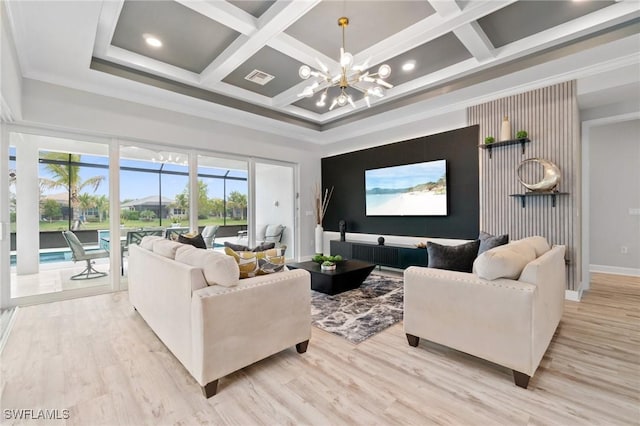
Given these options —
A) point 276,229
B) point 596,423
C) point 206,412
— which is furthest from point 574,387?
point 276,229

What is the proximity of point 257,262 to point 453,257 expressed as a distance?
1624 mm

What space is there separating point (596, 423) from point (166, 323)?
2758 millimetres

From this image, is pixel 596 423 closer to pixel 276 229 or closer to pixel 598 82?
pixel 598 82

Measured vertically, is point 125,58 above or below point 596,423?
above

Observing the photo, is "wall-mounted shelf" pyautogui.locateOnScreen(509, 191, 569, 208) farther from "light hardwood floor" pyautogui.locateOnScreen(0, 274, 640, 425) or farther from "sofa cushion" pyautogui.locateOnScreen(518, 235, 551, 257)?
"light hardwood floor" pyautogui.locateOnScreen(0, 274, 640, 425)

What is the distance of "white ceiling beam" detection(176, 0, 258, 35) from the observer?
2621mm

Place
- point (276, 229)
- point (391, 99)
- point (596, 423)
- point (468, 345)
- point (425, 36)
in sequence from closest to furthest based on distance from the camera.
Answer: point (596, 423) → point (468, 345) → point (425, 36) → point (391, 99) → point (276, 229)

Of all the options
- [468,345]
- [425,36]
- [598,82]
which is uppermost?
[425,36]

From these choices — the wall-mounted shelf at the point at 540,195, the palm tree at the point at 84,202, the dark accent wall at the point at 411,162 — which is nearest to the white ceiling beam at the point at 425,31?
the dark accent wall at the point at 411,162

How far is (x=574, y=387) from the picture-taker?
1874 mm

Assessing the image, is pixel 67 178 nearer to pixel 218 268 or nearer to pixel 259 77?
pixel 259 77

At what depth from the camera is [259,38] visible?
3078mm

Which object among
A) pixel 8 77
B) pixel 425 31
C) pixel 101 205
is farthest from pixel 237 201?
pixel 425 31

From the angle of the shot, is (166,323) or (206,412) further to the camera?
(166,323)
